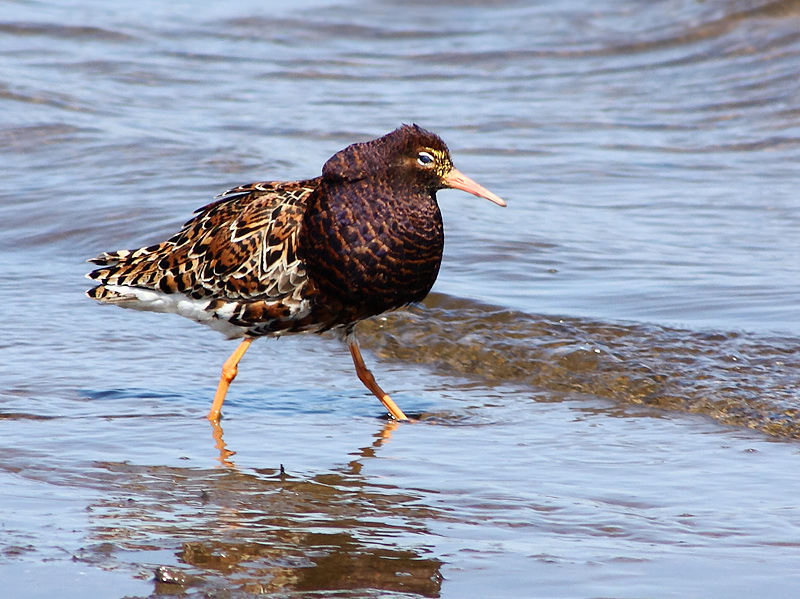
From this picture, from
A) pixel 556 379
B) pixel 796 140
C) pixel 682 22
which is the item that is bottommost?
pixel 556 379

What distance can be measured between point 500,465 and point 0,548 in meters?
2.38

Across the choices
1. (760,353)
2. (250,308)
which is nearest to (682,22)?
(760,353)

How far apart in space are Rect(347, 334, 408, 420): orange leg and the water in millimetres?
139

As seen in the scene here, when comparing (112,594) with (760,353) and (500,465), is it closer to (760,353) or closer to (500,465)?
(500,465)

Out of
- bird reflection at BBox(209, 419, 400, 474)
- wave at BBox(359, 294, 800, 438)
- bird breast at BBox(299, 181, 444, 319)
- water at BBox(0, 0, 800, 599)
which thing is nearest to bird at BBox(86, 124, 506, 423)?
bird breast at BBox(299, 181, 444, 319)

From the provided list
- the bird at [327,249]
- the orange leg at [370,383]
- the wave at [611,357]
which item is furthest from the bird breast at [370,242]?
the wave at [611,357]

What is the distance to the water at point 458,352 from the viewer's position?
4.80 m

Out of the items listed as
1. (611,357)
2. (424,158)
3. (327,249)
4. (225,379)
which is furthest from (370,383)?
(611,357)

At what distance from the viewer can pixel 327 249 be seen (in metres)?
6.57

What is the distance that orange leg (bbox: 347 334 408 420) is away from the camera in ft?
23.3

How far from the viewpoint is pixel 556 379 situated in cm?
770

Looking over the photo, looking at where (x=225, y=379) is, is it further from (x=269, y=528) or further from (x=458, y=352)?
(x=269, y=528)

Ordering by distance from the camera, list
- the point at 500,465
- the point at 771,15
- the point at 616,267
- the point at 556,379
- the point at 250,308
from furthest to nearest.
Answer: the point at 771,15, the point at 616,267, the point at 556,379, the point at 250,308, the point at 500,465

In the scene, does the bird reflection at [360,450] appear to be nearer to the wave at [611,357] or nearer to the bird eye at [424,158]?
the wave at [611,357]
